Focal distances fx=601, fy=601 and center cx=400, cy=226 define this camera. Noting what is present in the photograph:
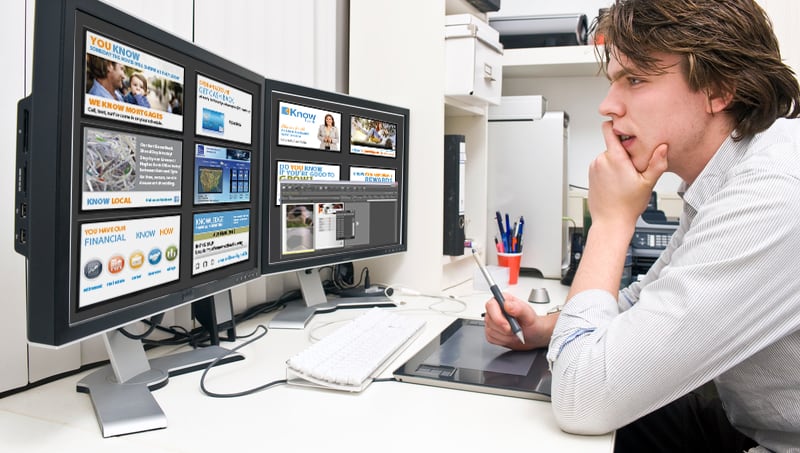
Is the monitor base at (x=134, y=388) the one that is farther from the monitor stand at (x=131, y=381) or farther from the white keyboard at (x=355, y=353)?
the white keyboard at (x=355, y=353)

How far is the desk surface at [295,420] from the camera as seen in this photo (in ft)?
2.22

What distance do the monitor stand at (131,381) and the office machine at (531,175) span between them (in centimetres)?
116

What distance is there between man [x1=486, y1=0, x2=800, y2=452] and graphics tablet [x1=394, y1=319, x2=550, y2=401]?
0.13ft

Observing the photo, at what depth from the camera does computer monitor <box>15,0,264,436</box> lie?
2.11ft

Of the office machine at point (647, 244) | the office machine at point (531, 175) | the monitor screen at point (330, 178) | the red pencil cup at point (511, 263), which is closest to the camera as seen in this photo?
the monitor screen at point (330, 178)

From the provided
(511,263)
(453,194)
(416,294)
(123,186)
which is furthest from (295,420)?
(511,263)

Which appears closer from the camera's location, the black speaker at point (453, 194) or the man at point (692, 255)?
the man at point (692, 255)

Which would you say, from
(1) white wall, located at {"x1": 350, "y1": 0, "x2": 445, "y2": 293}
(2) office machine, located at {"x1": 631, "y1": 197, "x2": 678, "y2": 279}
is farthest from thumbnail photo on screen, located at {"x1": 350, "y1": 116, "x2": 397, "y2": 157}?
(2) office machine, located at {"x1": 631, "y1": 197, "x2": 678, "y2": 279}

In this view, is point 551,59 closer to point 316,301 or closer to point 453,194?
point 453,194

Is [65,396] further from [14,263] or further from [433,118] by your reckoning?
[433,118]

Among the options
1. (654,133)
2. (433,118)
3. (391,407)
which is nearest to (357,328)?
(391,407)

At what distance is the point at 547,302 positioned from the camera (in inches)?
59.2

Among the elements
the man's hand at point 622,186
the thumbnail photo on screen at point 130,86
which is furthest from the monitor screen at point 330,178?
the man's hand at point 622,186

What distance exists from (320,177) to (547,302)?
647 millimetres
